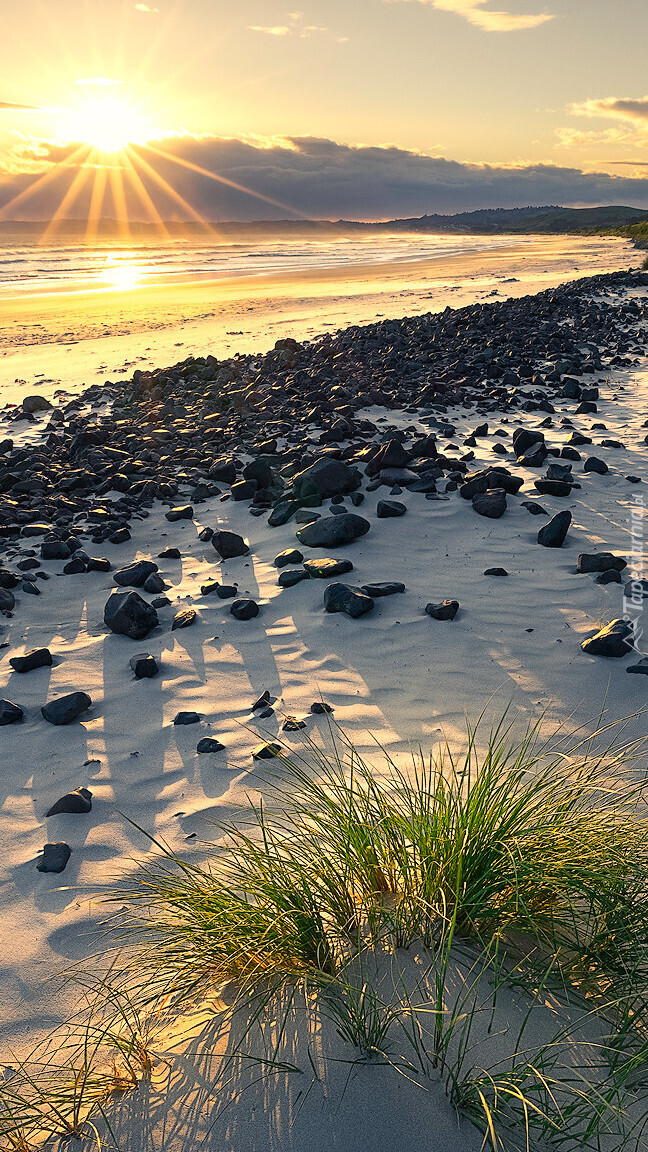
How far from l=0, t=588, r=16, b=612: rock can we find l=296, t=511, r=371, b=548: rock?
236 cm

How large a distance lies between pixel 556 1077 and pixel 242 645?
11.3 feet

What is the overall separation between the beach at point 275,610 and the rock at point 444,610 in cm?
3

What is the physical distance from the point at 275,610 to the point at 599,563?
2372 mm

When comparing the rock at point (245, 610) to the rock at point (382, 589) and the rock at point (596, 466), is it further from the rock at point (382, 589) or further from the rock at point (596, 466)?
the rock at point (596, 466)

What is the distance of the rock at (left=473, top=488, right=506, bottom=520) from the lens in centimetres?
657

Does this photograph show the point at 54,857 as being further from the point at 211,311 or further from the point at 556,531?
the point at 211,311

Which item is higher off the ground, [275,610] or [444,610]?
[444,610]

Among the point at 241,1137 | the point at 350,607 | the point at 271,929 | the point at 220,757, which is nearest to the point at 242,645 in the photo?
the point at 350,607

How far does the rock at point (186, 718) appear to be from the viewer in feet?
14.1

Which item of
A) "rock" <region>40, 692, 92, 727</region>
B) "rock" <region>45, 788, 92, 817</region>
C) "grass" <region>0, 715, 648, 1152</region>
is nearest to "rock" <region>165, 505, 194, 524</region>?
"rock" <region>40, 692, 92, 727</region>

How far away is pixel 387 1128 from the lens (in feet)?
6.17

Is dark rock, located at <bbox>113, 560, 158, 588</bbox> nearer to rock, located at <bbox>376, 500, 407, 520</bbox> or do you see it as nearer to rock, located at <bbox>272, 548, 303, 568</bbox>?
rock, located at <bbox>272, 548, 303, 568</bbox>

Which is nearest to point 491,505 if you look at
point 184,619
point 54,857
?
point 184,619

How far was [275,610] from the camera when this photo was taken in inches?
216
